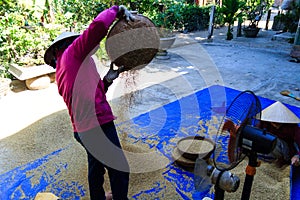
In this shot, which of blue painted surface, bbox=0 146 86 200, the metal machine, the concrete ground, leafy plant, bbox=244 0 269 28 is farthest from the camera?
leafy plant, bbox=244 0 269 28

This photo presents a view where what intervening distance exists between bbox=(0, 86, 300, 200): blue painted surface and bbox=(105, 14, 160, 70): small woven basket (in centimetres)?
110

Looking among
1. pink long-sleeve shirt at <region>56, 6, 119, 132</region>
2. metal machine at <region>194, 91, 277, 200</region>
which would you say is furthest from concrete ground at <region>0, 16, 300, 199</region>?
metal machine at <region>194, 91, 277, 200</region>

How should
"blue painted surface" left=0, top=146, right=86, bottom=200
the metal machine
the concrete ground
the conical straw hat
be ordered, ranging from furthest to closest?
the concrete ground
the conical straw hat
"blue painted surface" left=0, top=146, right=86, bottom=200
the metal machine

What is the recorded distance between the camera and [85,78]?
A: 1482mm

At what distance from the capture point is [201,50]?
7652mm

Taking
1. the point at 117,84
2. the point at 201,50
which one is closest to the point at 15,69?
the point at 117,84

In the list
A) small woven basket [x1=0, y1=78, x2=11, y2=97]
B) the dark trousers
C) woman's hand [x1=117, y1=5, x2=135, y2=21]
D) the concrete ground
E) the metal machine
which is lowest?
the concrete ground

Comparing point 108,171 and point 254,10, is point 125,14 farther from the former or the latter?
point 254,10

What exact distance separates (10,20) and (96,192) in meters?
4.06

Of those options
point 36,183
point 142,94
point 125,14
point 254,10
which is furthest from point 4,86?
point 254,10

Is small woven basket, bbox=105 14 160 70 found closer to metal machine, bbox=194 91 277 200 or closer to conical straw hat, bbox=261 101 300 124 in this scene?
metal machine, bbox=194 91 277 200

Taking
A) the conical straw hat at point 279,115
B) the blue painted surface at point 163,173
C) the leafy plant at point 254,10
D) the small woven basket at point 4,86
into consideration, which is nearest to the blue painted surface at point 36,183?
the blue painted surface at point 163,173

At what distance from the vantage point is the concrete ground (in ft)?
8.22

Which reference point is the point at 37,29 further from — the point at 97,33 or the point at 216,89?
the point at 97,33
